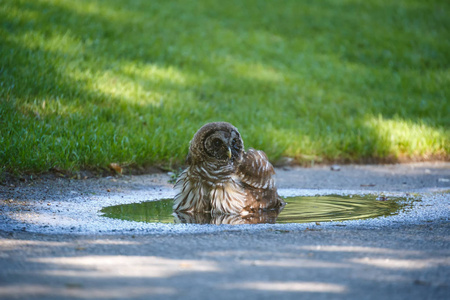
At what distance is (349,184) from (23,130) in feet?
14.3

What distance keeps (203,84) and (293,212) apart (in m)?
6.04

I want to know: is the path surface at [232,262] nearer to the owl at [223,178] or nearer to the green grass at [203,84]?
the owl at [223,178]

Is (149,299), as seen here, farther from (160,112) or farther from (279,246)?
(160,112)

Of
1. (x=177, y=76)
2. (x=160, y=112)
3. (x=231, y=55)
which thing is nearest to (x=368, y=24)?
(x=231, y=55)

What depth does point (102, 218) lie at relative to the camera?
470cm

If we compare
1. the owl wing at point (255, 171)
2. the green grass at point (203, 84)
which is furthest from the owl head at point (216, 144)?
the green grass at point (203, 84)

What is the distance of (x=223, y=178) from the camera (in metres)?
5.11

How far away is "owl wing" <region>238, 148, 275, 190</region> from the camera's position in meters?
5.30

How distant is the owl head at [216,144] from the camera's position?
5.01 meters

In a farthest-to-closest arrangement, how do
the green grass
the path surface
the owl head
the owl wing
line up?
the green grass
the owl wing
the owl head
the path surface

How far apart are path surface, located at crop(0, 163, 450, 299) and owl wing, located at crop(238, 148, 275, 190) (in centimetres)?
96

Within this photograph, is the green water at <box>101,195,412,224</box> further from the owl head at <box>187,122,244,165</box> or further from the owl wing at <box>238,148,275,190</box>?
the owl head at <box>187,122,244,165</box>

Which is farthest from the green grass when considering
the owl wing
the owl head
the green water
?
the owl wing

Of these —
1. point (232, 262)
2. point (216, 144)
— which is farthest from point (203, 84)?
point (232, 262)
